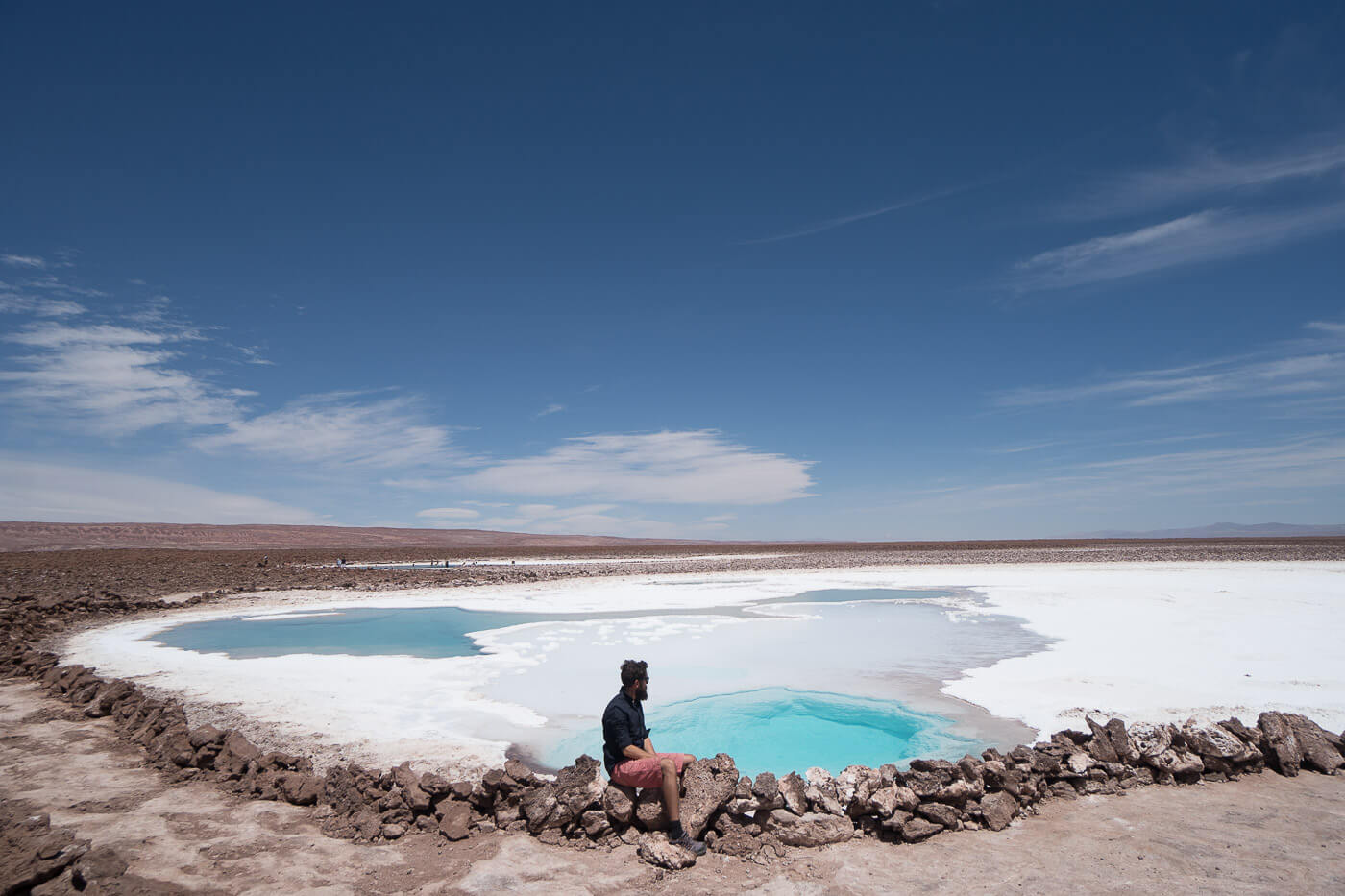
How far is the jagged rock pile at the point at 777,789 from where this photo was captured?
4160mm

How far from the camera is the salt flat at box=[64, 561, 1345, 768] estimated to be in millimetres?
6555

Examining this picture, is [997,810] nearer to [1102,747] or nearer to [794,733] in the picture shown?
[1102,747]

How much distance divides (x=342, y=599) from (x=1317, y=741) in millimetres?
20882

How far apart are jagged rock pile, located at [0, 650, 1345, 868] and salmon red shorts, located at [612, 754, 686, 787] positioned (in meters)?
0.09

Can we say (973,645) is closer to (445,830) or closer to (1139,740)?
(1139,740)

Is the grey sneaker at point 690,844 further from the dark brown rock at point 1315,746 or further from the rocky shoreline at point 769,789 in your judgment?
the dark brown rock at point 1315,746

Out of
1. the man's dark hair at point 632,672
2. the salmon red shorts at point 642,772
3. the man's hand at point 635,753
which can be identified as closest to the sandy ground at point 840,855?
the salmon red shorts at point 642,772

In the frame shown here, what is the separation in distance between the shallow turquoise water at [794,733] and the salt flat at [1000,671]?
2.68 feet

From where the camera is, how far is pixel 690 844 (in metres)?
3.99

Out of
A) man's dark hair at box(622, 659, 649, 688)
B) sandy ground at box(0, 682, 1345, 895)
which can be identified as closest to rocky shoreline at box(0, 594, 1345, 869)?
sandy ground at box(0, 682, 1345, 895)

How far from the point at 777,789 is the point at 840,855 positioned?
483 mm

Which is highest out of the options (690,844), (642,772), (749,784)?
(642,772)

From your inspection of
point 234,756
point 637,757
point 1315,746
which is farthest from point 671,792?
point 1315,746

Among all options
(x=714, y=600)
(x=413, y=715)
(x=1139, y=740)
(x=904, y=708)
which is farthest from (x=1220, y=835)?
(x=714, y=600)
